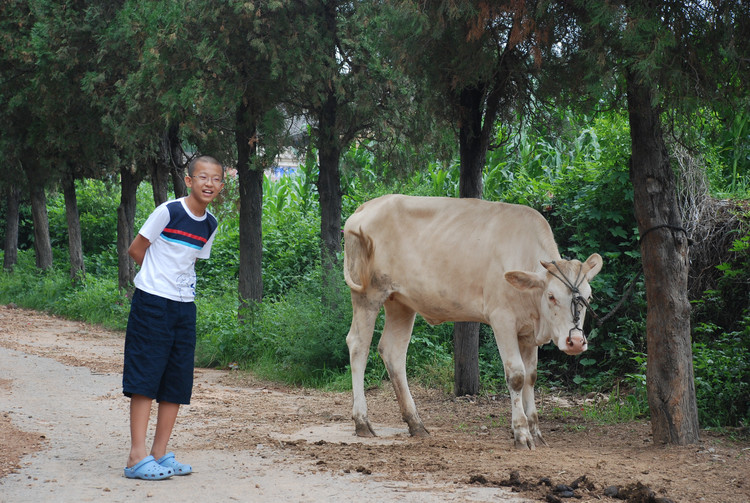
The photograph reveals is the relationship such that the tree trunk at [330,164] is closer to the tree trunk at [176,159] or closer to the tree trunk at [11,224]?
the tree trunk at [176,159]

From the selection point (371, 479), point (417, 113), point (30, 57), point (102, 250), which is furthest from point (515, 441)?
point (102, 250)

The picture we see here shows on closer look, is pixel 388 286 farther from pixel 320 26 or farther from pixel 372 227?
pixel 320 26

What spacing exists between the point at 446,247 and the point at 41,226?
747 inches

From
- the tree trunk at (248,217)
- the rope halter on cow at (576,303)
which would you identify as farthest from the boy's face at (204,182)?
the tree trunk at (248,217)

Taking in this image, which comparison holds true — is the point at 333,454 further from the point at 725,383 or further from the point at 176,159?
the point at 176,159

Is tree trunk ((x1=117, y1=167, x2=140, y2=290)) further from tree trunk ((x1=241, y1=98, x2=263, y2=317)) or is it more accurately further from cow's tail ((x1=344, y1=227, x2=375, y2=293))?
cow's tail ((x1=344, y1=227, x2=375, y2=293))

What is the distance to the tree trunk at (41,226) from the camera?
75.2ft

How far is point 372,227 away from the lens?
785 cm

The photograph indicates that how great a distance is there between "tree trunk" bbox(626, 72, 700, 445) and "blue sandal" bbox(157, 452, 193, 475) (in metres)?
3.80

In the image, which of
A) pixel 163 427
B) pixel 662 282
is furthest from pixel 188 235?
pixel 662 282

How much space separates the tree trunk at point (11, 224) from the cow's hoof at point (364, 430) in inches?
765

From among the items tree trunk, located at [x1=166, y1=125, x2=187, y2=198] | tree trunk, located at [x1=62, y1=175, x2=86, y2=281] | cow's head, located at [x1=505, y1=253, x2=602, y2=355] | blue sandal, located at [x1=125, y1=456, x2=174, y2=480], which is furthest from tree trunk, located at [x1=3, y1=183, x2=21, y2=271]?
cow's head, located at [x1=505, y1=253, x2=602, y2=355]

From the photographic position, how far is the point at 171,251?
571 centimetres

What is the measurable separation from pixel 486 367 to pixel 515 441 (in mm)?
3604
